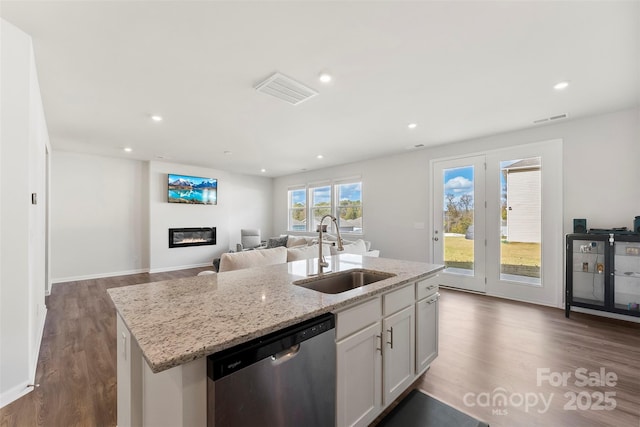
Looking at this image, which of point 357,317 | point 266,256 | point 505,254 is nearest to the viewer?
point 357,317

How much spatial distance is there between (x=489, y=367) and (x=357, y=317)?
1676 mm

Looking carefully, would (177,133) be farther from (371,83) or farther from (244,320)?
(244,320)

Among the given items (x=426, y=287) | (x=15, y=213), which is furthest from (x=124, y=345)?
(x=426, y=287)

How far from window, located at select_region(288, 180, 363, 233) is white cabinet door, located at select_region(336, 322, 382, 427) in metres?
4.71

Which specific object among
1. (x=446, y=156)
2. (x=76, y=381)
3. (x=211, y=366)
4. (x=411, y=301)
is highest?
(x=446, y=156)

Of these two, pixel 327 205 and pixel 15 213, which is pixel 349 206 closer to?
pixel 327 205

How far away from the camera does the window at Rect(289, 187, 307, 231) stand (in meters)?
7.85

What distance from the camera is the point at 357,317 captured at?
1489mm

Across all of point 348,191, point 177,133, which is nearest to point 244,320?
point 177,133

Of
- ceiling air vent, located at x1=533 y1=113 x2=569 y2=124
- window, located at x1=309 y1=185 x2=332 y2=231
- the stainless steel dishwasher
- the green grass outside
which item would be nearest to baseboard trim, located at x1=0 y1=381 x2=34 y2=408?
the stainless steel dishwasher

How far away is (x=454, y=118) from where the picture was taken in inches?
140

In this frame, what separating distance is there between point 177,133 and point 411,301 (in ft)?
13.7

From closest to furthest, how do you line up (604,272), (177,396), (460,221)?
(177,396)
(604,272)
(460,221)

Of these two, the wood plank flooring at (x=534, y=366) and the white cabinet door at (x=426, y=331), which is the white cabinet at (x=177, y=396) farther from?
the wood plank flooring at (x=534, y=366)
